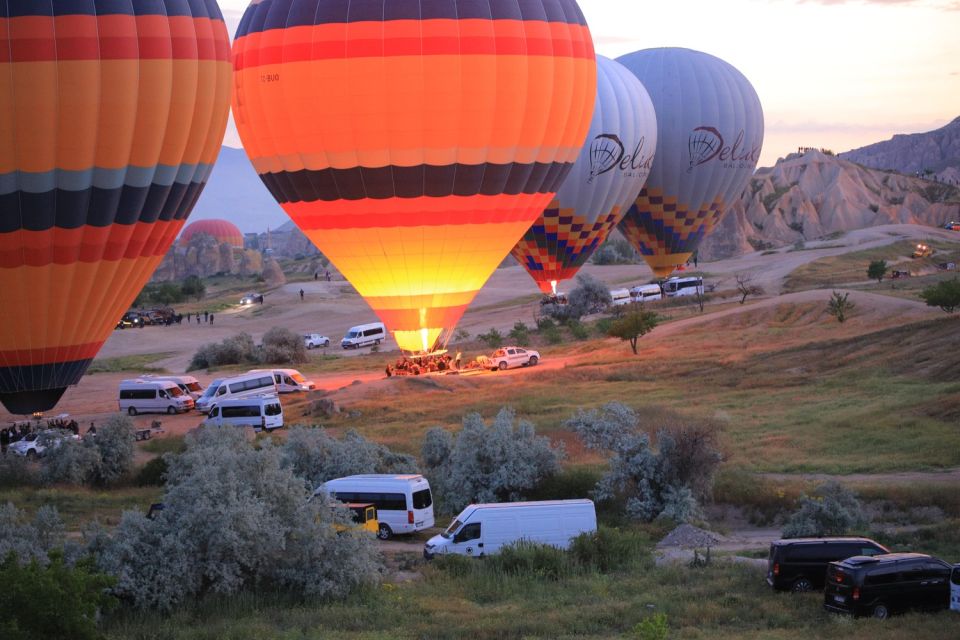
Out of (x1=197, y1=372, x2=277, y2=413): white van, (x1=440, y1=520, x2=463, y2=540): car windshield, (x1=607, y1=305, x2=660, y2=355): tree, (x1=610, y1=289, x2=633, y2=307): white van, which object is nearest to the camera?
(x1=440, y1=520, x2=463, y2=540): car windshield

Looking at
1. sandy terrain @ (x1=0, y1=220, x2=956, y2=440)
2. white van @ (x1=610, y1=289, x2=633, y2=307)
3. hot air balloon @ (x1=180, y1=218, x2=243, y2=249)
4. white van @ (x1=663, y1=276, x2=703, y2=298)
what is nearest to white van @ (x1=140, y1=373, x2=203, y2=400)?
sandy terrain @ (x1=0, y1=220, x2=956, y2=440)

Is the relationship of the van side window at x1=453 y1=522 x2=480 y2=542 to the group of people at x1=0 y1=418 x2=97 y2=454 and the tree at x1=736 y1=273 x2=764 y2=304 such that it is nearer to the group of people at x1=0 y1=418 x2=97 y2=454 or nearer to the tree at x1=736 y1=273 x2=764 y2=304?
the group of people at x1=0 y1=418 x2=97 y2=454

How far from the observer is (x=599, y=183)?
49.4 m

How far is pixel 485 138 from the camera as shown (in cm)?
3241

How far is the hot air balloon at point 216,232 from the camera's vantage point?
16975 centimetres

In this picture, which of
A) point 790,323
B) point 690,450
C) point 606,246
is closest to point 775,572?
point 690,450

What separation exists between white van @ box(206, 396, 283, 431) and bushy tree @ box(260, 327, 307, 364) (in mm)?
20700

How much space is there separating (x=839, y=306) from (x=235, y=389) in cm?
2639

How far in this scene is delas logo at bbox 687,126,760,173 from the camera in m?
56.0

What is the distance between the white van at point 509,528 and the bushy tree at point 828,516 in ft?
12.7

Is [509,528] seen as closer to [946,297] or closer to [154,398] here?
[154,398]

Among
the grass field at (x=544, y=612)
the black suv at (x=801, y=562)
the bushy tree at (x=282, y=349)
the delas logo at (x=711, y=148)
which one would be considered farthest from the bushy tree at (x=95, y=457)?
the delas logo at (x=711, y=148)

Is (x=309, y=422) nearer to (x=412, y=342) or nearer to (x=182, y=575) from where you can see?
(x=412, y=342)

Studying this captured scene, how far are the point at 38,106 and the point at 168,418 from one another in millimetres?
22826
